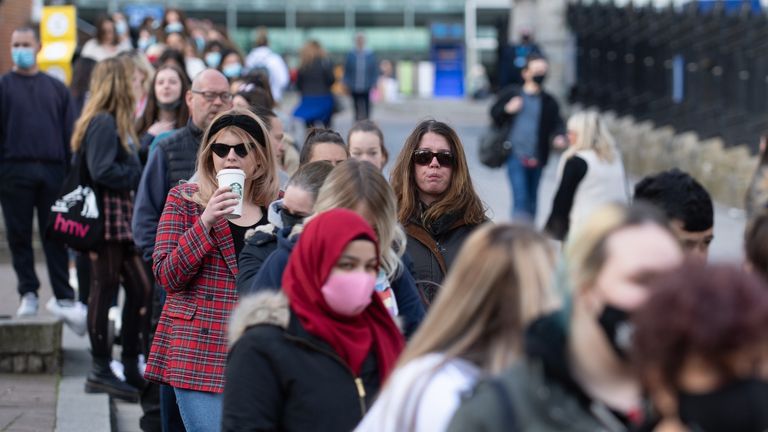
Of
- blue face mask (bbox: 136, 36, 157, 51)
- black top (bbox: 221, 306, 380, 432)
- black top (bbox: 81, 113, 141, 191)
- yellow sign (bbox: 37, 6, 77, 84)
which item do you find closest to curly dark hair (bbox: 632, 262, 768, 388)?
black top (bbox: 221, 306, 380, 432)

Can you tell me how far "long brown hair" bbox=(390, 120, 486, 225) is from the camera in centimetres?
624

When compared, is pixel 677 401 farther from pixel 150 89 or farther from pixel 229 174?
pixel 150 89

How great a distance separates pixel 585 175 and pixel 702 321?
8.68 meters

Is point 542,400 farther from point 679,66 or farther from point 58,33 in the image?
point 679,66

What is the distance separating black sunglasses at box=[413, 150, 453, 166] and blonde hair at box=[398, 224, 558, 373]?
3.21m

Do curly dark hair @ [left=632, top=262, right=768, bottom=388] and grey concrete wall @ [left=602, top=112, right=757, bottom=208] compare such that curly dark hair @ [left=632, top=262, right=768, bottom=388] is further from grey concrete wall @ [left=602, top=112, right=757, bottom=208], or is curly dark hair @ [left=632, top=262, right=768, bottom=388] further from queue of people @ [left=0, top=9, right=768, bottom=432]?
grey concrete wall @ [left=602, top=112, right=757, bottom=208]

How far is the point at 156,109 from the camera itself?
8672 millimetres

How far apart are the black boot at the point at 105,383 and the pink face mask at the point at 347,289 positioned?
4.69 metres

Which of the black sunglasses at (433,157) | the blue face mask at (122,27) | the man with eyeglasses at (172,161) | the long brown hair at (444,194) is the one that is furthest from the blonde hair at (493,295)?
the blue face mask at (122,27)

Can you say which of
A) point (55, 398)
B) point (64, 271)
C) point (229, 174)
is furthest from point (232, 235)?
point (64, 271)

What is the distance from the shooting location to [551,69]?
86.2ft

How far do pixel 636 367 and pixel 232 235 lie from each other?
3.50m

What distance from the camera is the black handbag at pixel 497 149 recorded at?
548 inches

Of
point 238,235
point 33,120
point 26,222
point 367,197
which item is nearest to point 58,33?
point 33,120
